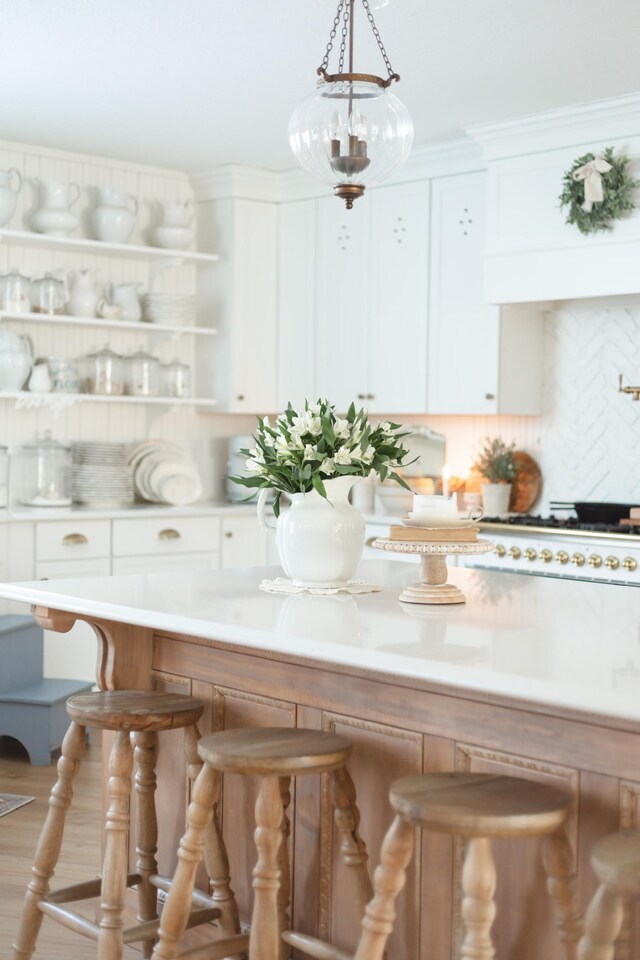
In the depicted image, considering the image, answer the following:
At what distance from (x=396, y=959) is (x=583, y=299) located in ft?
10.1

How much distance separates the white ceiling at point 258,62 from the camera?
371 centimetres

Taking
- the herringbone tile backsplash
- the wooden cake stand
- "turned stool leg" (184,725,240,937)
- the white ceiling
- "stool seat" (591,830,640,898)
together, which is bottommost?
"turned stool leg" (184,725,240,937)

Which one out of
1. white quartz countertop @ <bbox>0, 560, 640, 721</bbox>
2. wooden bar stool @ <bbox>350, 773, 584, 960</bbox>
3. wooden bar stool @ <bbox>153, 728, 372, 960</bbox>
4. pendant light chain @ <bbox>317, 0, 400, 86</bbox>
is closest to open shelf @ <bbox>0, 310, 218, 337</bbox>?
pendant light chain @ <bbox>317, 0, 400, 86</bbox>

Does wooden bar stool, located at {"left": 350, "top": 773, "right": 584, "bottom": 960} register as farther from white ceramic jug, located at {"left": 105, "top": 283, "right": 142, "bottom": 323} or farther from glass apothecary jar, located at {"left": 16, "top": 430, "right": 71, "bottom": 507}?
white ceramic jug, located at {"left": 105, "top": 283, "right": 142, "bottom": 323}

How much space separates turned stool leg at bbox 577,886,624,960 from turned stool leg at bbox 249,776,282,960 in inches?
26.6

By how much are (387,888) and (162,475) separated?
391 cm

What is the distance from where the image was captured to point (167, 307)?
585cm

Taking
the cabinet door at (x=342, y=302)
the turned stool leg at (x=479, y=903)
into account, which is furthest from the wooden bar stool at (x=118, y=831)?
the cabinet door at (x=342, y=302)

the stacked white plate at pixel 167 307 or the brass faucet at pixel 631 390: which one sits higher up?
the stacked white plate at pixel 167 307

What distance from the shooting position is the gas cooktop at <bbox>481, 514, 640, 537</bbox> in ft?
15.0

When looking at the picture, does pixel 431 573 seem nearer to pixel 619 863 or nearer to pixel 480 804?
pixel 480 804

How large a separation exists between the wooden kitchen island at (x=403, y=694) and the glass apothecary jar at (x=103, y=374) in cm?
270

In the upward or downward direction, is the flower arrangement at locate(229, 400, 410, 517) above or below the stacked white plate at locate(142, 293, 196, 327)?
below

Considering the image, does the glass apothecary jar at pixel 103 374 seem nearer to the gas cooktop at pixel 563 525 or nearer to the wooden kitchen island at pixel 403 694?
the gas cooktop at pixel 563 525
